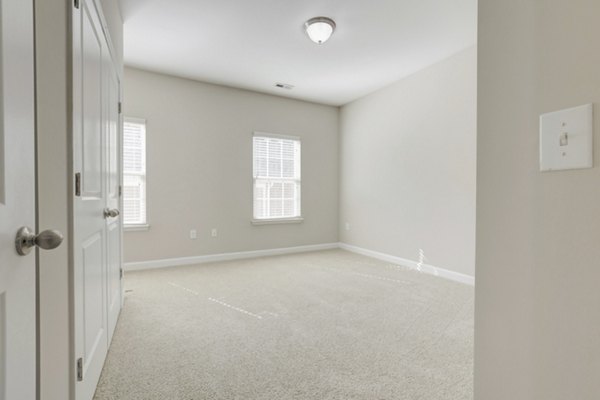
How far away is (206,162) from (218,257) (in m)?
1.42

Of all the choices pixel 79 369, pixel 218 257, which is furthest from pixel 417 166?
pixel 79 369

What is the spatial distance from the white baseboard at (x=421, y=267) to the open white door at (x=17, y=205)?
12.2 feet

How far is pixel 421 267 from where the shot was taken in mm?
3982

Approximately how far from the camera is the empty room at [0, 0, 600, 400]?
575mm

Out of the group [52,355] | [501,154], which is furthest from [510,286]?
[52,355]

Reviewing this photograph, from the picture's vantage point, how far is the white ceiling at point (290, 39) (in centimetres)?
265

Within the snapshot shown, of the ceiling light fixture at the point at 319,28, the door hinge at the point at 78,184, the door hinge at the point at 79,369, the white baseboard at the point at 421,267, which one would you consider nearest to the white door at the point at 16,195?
the door hinge at the point at 78,184

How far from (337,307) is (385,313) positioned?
418mm

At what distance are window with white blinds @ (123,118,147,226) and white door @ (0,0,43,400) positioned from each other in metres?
3.55

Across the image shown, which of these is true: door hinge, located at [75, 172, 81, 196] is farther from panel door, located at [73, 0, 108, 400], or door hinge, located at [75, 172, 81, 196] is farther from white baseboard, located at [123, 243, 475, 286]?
white baseboard, located at [123, 243, 475, 286]

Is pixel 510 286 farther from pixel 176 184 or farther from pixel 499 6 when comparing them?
pixel 176 184

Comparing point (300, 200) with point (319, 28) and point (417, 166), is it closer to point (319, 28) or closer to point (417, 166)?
point (417, 166)

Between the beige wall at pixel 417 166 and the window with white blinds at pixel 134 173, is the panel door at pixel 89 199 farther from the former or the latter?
the beige wall at pixel 417 166

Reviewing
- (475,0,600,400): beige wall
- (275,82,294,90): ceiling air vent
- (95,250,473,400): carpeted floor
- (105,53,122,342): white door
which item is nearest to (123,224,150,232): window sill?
(95,250,473,400): carpeted floor
